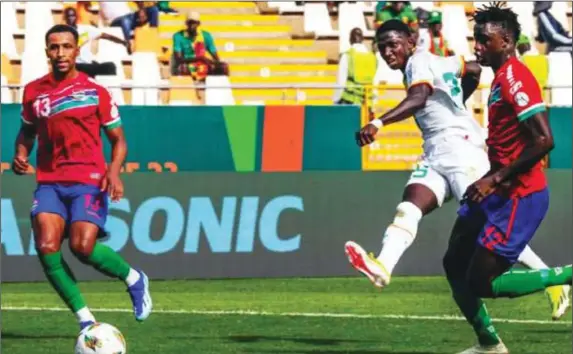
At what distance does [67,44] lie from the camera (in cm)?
1152

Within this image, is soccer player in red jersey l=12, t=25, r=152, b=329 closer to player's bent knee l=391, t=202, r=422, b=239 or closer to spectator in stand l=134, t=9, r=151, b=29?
player's bent knee l=391, t=202, r=422, b=239

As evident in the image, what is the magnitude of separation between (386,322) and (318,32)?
Result: 1132cm

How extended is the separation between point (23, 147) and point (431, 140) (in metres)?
3.00

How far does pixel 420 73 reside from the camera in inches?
482

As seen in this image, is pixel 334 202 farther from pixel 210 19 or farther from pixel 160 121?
pixel 210 19

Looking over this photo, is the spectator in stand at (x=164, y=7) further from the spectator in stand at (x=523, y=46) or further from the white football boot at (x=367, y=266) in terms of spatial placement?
the white football boot at (x=367, y=266)

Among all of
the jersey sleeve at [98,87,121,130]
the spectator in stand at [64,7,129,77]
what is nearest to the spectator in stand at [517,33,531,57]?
the spectator in stand at [64,7,129,77]

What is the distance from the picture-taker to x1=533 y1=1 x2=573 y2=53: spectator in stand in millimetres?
24156

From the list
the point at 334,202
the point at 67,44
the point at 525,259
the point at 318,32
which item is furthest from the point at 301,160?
the point at 67,44

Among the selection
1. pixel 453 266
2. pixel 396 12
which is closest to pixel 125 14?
pixel 396 12

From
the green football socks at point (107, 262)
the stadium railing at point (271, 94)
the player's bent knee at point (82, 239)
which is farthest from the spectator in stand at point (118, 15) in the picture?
the player's bent knee at point (82, 239)

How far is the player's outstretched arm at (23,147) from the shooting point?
39.1 feet

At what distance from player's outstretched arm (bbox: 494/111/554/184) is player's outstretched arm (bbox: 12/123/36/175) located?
11.4 feet

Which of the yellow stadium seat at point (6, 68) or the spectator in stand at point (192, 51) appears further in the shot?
the yellow stadium seat at point (6, 68)
